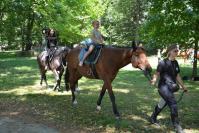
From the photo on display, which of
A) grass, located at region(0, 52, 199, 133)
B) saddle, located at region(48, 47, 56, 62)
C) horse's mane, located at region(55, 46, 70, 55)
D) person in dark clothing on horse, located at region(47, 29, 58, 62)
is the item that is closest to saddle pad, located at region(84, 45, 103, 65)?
grass, located at region(0, 52, 199, 133)

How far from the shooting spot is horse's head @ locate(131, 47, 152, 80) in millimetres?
10648

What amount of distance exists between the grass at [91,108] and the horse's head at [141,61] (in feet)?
4.89

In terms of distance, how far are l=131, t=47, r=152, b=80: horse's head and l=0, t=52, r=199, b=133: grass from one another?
4.89ft

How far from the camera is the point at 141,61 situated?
1066 cm

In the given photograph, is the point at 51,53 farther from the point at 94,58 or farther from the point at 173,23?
the point at 173,23

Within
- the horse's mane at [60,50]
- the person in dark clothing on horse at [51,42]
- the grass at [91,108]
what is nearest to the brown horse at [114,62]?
the grass at [91,108]

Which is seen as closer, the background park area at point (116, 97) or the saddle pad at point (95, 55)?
the background park area at point (116, 97)

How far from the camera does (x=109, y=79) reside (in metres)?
11.8

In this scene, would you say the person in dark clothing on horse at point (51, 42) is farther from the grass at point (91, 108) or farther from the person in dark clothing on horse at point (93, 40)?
the person in dark clothing on horse at point (93, 40)

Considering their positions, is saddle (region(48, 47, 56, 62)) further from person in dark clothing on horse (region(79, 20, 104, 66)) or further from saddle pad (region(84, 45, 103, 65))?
saddle pad (region(84, 45, 103, 65))

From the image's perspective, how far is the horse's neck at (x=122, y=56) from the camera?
36.9 feet

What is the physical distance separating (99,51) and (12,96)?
16.8 ft

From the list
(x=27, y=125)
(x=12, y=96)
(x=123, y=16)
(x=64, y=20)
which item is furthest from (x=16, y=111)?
(x=123, y=16)

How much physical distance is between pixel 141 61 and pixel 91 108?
3.19 meters
